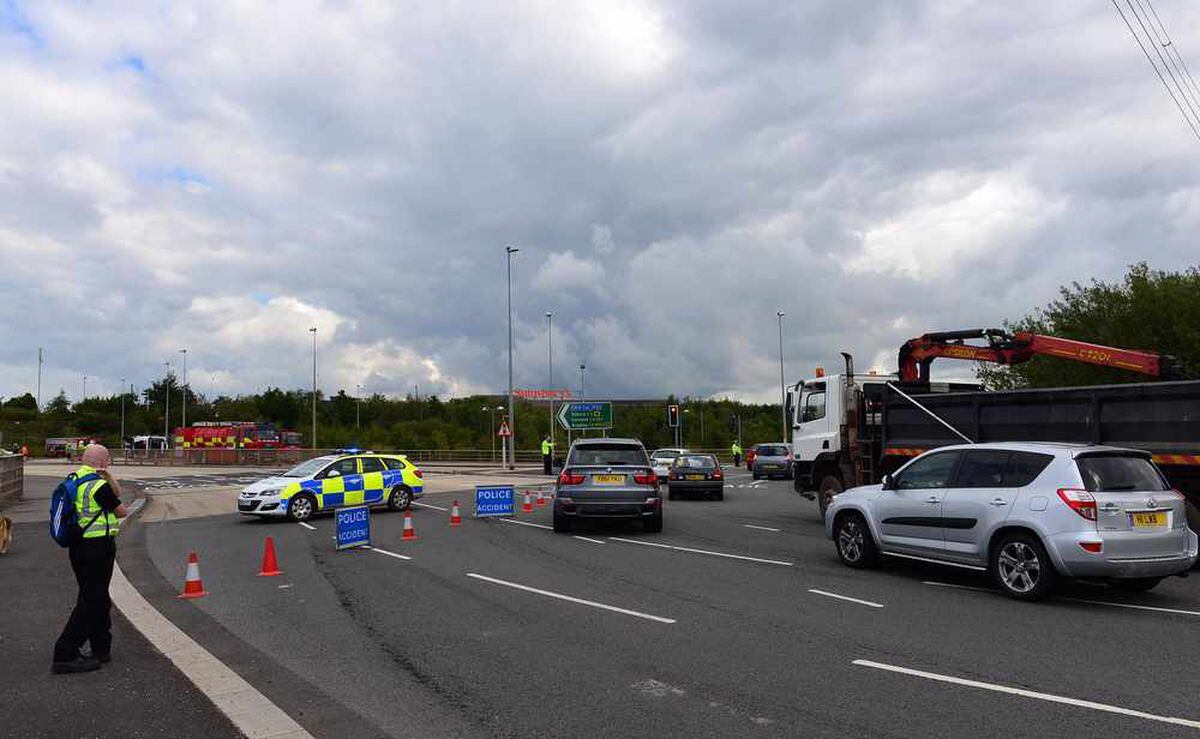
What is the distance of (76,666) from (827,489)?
13.3m

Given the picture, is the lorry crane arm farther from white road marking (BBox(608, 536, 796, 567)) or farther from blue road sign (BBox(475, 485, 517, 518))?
blue road sign (BBox(475, 485, 517, 518))

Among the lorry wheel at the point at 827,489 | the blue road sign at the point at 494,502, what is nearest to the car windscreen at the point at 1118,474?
the lorry wheel at the point at 827,489

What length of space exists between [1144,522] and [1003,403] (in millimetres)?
4873

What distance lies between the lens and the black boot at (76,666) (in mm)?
6242

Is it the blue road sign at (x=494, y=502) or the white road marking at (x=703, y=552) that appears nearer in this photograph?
the white road marking at (x=703, y=552)

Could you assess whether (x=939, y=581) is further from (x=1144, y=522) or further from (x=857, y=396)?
(x=857, y=396)

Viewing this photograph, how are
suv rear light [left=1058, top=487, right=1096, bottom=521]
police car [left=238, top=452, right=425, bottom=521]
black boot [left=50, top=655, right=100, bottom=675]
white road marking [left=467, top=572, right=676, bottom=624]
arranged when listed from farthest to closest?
1. police car [left=238, top=452, right=425, bottom=521]
2. suv rear light [left=1058, top=487, right=1096, bottom=521]
3. white road marking [left=467, top=572, right=676, bottom=624]
4. black boot [left=50, top=655, right=100, bottom=675]

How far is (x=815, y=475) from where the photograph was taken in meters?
17.3

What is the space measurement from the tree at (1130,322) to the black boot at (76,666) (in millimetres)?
31787

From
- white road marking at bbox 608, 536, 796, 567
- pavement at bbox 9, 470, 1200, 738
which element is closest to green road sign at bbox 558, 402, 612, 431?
white road marking at bbox 608, 536, 796, 567

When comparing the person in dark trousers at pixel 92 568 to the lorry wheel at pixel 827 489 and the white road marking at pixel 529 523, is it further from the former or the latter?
the lorry wheel at pixel 827 489

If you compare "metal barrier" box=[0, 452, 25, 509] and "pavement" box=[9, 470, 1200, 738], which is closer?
"pavement" box=[9, 470, 1200, 738]

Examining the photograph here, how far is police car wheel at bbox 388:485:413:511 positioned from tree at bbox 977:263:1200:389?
24.5 metres

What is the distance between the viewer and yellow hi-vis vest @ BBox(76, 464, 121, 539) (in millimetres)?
6383
